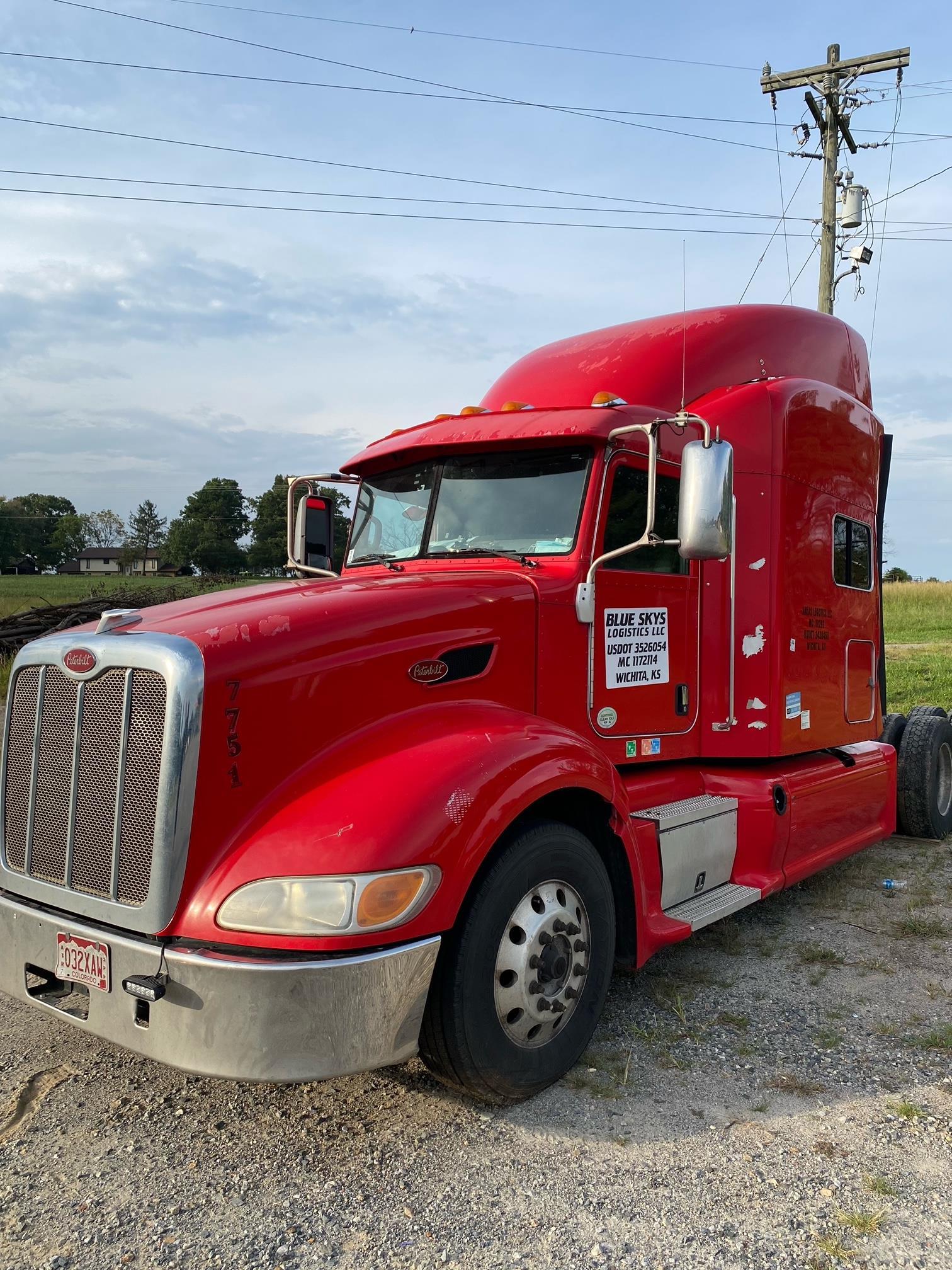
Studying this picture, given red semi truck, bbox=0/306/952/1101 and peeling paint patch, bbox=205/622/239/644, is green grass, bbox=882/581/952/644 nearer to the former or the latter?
red semi truck, bbox=0/306/952/1101

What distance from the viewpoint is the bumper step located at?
4.12 m

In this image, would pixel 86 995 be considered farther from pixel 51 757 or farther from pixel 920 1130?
pixel 920 1130

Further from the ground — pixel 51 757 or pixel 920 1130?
pixel 51 757

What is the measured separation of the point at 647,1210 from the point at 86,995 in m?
1.81

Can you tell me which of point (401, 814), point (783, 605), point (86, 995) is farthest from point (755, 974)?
point (86, 995)

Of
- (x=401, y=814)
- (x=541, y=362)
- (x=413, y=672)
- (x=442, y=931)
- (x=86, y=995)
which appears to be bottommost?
(x=86, y=995)

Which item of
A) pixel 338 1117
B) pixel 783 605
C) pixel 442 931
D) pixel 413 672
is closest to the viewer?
pixel 442 931

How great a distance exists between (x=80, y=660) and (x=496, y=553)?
181 cm

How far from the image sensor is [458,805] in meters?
2.96

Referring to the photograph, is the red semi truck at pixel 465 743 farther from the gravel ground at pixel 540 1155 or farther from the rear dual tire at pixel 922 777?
the rear dual tire at pixel 922 777

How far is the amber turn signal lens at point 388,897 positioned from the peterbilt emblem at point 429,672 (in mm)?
807

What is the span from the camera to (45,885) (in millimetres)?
3188

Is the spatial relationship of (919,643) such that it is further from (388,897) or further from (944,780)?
(388,897)

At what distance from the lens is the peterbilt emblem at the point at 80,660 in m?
3.10
